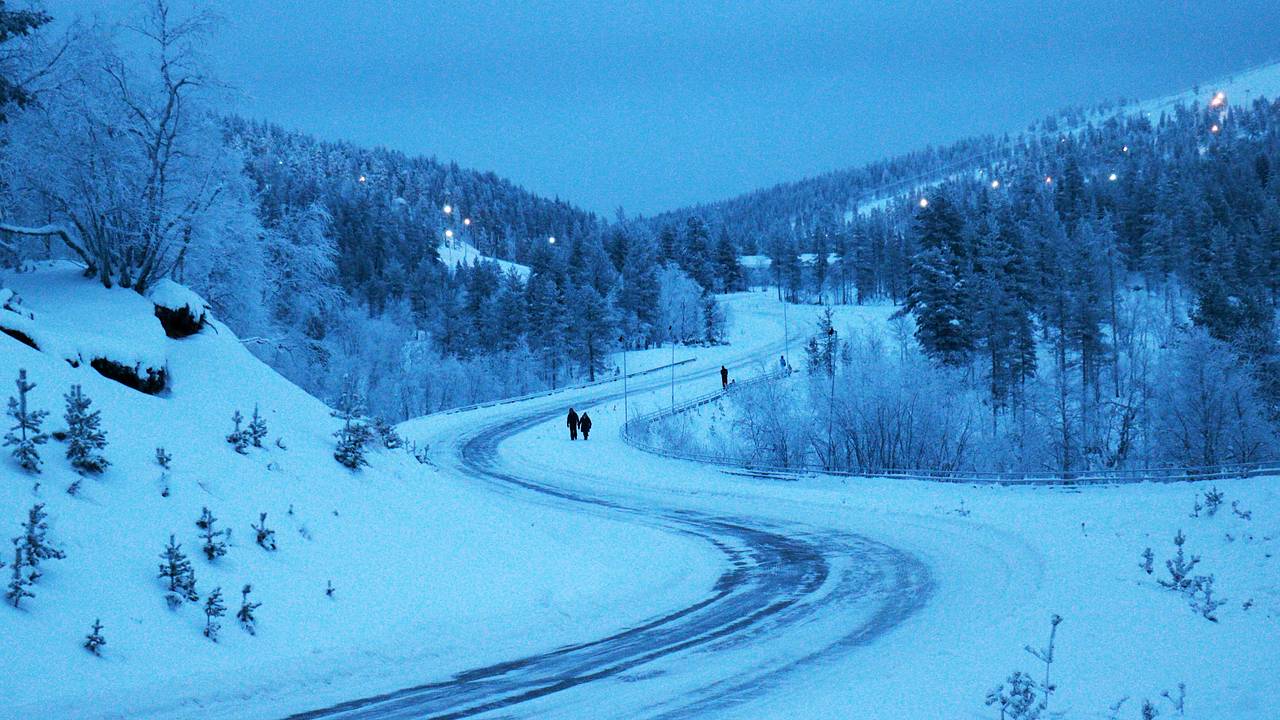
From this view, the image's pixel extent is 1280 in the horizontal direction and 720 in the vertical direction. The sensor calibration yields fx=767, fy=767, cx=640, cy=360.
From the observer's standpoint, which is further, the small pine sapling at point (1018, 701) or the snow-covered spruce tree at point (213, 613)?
the snow-covered spruce tree at point (213, 613)

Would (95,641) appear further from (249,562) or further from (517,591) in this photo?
(517,591)

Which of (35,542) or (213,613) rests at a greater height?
(35,542)

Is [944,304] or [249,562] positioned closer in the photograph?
[249,562]

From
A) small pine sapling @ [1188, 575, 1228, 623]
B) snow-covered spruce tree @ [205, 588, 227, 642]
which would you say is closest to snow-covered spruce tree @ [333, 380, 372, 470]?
snow-covered spruce tree @ [205, 588, 227, 642]

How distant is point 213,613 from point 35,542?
1602 millimetres

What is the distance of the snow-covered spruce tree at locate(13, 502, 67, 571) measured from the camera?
6.63 m

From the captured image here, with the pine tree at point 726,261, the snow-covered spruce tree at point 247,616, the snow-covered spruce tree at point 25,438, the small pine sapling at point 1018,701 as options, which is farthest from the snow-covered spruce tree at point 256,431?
the pine tree at point 726,261

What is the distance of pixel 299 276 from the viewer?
25.0 metres

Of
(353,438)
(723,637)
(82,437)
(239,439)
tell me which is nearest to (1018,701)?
(723,637)

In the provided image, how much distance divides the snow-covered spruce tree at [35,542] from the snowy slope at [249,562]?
161 mm

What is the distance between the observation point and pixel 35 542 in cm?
666

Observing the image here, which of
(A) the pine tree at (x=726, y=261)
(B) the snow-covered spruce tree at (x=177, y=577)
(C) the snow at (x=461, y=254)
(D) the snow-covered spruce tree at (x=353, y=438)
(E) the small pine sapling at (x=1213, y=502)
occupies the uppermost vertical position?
(C) the snow at (x=461, y=254)

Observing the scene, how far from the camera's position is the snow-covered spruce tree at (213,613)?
7.34 meters

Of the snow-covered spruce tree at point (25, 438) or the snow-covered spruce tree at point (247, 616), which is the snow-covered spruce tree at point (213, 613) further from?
the snow-covered spruce tree at point (25, 438)
